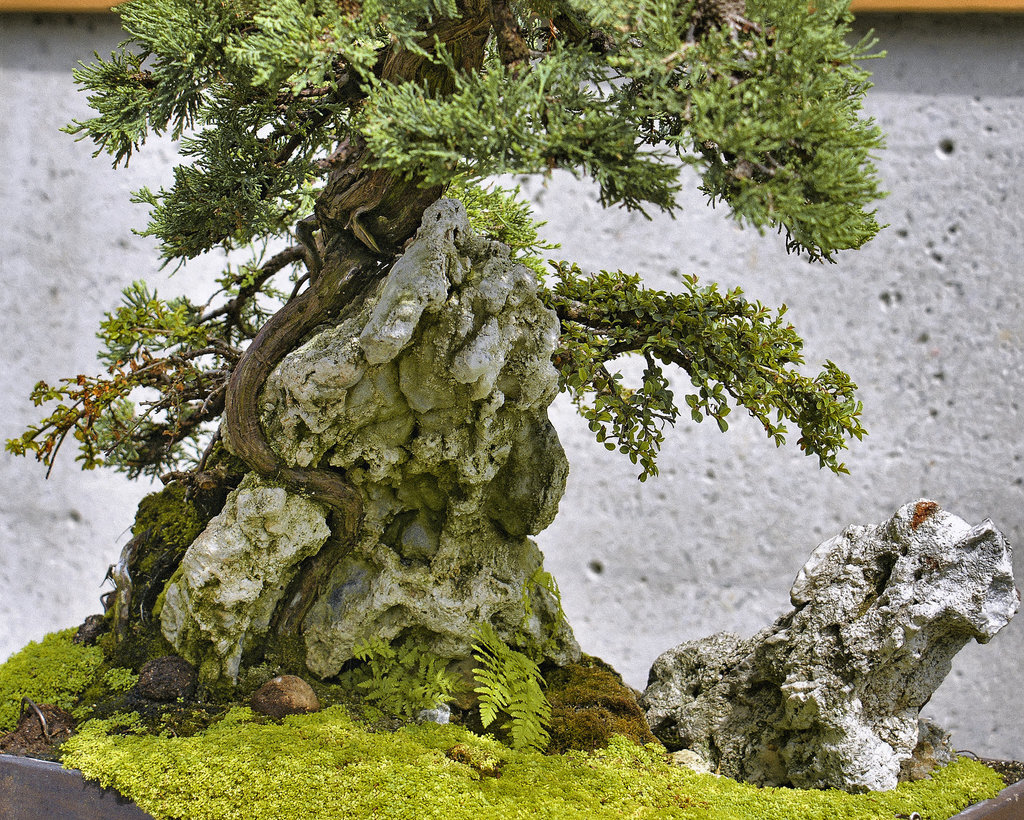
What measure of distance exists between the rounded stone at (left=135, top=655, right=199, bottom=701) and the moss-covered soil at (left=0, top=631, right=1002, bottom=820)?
2.4 inches

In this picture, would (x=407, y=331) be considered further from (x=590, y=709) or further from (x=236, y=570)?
(x=590, y=709)

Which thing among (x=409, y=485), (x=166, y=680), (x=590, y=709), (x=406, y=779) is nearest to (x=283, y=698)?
(x=166, y=680)

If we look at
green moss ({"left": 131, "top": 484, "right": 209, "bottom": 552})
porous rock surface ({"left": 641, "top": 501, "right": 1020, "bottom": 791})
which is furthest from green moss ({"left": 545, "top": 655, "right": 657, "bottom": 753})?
green moss ({"left": 131, "top": 484, "right": 209, "bottom": 552})

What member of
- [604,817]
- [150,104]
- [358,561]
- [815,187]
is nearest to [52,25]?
[150,104]

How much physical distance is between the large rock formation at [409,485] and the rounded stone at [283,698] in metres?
0.09

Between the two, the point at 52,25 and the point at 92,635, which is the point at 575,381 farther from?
the point at 52,25

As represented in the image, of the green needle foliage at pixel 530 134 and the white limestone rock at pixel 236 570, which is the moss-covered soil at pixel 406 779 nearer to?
the white limestone rock at pixel 236 570

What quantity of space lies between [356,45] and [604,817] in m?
1.29

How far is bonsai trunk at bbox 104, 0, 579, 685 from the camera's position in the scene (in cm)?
150

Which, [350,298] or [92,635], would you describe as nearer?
[350,298]

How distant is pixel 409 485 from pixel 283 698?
464 mm

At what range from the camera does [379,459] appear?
5.32 feet

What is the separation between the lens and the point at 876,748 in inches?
60.5

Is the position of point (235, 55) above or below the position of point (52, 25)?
below
